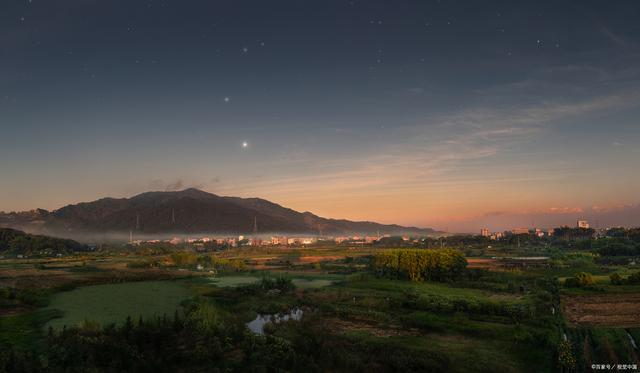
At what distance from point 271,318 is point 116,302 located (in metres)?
17.7

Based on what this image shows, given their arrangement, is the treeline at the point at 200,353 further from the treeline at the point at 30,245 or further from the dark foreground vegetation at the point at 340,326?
the treeline at the point at 30,245

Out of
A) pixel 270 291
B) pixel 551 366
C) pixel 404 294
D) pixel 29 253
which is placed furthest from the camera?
pixel 29 253

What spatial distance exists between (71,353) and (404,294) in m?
37.5

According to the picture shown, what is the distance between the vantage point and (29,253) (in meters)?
120

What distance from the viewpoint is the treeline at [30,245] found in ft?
406

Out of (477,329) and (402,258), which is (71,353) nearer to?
(477,329)

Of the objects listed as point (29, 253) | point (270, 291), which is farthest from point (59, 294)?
Result: point (29, 253)

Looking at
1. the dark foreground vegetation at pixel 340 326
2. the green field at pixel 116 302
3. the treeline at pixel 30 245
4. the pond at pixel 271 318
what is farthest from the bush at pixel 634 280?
the treeline at pixel 30 245

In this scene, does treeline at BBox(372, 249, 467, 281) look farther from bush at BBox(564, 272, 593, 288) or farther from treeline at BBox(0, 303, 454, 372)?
treeline at BBox(0, 303, 454, 372)

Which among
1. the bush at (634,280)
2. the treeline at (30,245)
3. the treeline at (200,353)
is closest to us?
the treeline at (200,353)

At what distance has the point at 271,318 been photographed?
4309 centimetres

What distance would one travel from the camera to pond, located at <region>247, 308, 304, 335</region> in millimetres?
39594

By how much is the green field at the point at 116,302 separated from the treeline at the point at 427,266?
112 ft

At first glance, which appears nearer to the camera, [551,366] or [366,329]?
[551,366]
